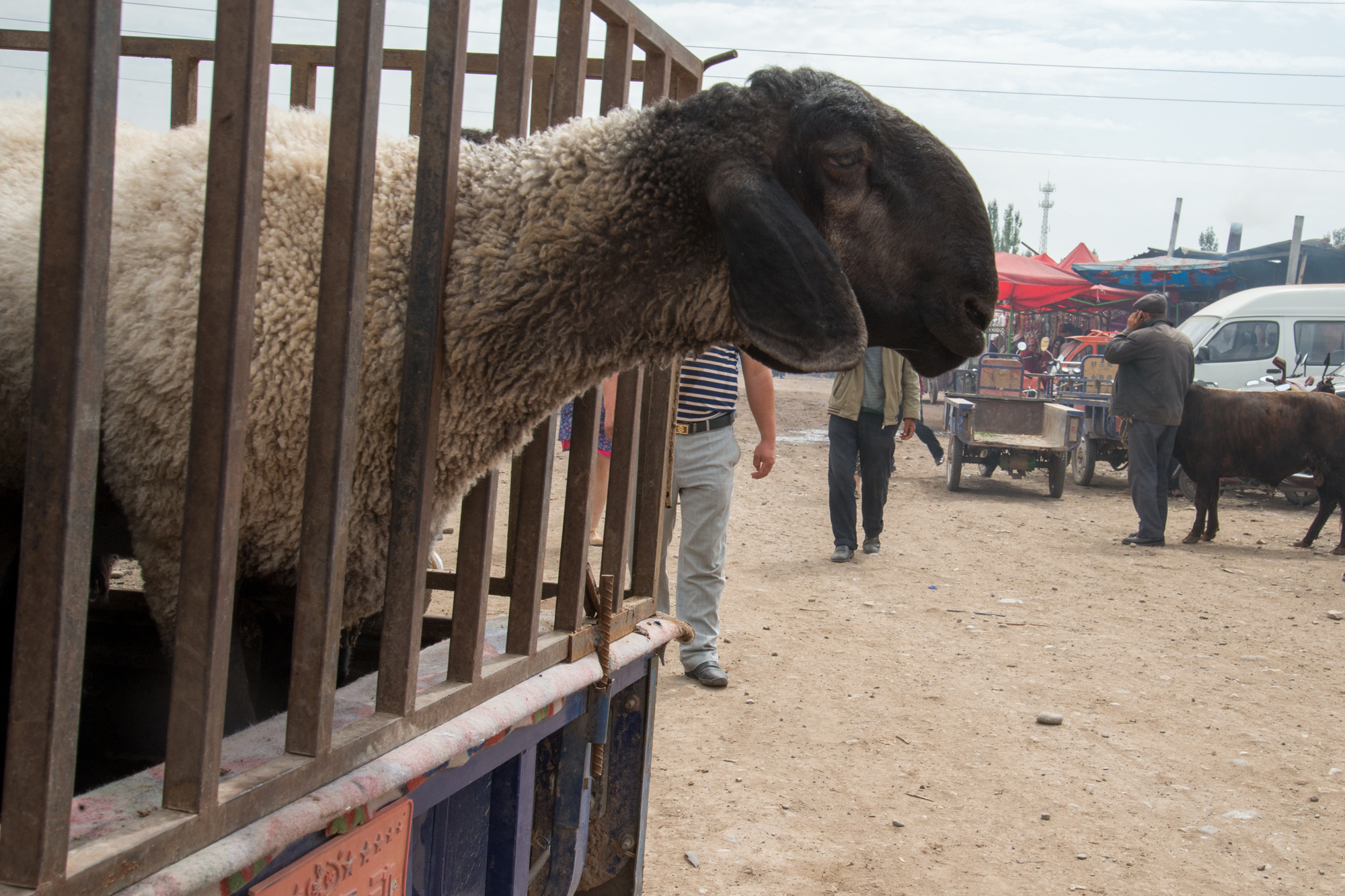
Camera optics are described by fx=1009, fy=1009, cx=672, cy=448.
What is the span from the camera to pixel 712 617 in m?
5.01

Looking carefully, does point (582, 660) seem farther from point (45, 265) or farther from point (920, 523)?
point (920, 523)

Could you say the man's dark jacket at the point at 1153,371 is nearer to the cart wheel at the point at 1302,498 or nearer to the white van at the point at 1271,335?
the cart wheel at the point at 1302,498

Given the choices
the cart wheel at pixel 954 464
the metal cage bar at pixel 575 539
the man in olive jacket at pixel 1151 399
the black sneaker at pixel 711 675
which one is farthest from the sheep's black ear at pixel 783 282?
the cart wheel at pixel 954 464

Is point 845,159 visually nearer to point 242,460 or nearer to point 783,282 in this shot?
point 783,282

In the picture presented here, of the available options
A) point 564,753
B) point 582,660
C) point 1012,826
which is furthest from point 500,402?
point 1012,826

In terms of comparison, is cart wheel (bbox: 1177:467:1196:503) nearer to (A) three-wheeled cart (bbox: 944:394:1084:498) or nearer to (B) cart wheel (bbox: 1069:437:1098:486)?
(B) cart wheel (bbox: 1069:437:1098:486)

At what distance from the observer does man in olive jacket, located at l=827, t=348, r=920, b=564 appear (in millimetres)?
8070

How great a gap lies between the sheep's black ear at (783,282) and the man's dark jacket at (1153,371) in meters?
8.86

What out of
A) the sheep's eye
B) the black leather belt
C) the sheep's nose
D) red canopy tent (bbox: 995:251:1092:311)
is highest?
red canopy tent (bbox: 995:251:1092:311)

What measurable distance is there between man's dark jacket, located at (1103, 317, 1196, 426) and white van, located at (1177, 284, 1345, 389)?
17.0ft

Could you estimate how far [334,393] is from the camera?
1416mm

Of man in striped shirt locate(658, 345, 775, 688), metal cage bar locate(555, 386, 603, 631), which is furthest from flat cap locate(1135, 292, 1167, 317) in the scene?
metal cage bar locate(555, 386, 603, 631)

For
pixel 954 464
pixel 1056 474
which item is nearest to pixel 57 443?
pixel 954 464

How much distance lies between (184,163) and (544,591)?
5.28ft
